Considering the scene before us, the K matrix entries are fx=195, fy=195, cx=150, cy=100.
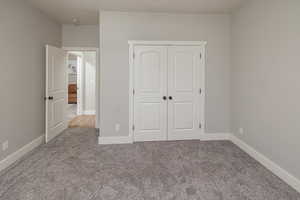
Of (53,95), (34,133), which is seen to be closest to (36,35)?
(53,95)

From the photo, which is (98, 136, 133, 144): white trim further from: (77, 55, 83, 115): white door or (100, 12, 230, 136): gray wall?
(77, 55, 83, 115): white door

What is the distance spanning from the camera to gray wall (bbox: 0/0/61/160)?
2.92 meters

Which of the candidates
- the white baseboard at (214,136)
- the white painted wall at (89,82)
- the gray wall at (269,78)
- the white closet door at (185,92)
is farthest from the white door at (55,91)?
the gray wall at (269,78)

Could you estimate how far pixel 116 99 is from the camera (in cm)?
405

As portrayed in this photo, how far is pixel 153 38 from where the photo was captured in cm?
409

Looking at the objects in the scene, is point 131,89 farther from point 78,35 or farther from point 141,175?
point 78,35

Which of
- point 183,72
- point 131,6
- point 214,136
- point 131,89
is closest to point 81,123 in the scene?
point 131,89

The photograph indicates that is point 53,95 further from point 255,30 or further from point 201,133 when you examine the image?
point 255,30

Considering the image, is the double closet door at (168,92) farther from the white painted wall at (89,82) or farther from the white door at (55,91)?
the white painted wall at (89,82)

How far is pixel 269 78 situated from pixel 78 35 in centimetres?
449

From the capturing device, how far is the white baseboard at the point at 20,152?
290 centimetres

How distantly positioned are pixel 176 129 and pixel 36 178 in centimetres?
269

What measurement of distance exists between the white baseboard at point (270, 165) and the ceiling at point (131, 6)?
2.64 meters

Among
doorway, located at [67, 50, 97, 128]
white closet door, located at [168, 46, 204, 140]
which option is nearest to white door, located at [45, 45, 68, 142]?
doorway, located at [67, 50, 97, 128]
